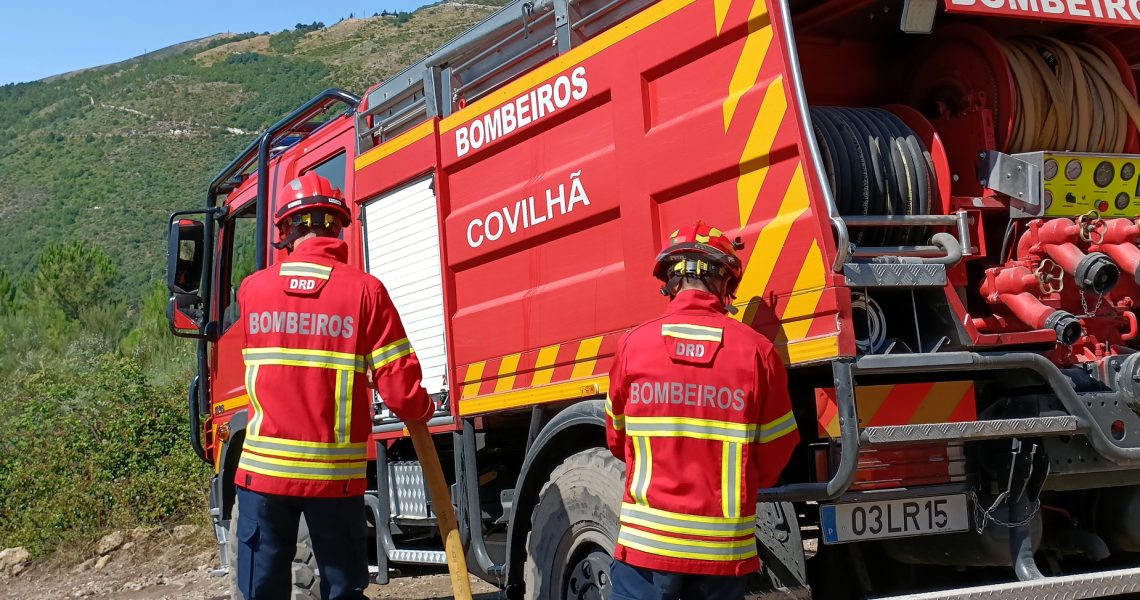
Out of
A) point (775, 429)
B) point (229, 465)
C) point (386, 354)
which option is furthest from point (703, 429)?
point (229, 465)

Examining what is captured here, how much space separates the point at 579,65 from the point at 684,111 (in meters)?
0.68

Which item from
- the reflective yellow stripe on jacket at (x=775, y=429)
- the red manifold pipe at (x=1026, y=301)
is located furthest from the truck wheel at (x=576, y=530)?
the red manifold pipe at (x=1026, y=301)

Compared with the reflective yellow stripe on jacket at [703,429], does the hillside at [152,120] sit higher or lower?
higher

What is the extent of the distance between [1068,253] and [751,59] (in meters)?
1.32

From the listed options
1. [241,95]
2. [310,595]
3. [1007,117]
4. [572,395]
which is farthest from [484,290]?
[241,95]

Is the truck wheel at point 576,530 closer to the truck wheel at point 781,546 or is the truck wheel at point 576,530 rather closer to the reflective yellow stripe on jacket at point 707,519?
the truck wheel at point 781,546

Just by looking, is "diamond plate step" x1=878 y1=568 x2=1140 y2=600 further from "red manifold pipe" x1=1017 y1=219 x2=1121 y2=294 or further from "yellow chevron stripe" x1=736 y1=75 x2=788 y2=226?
"yellow chevron stripe" x1=736 y1=75 x2=788 y2=226

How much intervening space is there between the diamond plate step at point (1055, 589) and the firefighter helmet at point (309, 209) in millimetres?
2275

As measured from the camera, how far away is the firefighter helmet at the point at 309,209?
4234 mm

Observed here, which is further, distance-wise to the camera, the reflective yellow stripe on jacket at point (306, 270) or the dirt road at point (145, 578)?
the dirt road at point (145, 578)

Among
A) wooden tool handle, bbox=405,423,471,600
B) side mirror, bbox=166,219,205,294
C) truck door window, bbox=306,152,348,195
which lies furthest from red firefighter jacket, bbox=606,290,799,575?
side mirror, bbox=166,219,205,294

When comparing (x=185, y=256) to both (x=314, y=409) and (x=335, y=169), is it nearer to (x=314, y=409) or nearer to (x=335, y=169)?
(x=335, y=169)

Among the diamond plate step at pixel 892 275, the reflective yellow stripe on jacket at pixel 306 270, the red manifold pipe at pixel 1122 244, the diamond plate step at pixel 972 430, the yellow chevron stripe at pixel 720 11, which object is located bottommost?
the diamond plate step at pixel 972 430

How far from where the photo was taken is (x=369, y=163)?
6180 mm
